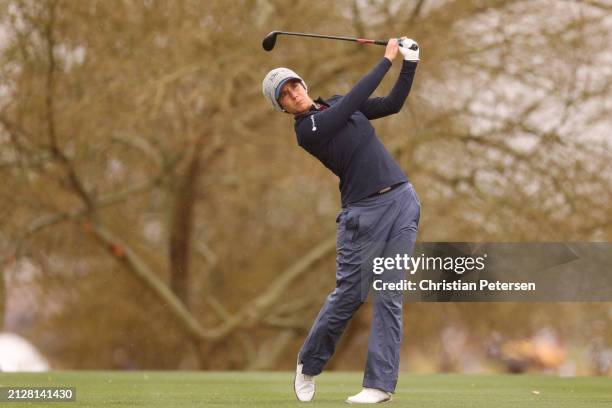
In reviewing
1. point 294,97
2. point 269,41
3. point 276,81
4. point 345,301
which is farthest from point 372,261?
point 269,41

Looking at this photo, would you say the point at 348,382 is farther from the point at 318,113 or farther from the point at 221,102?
the point at 221,102

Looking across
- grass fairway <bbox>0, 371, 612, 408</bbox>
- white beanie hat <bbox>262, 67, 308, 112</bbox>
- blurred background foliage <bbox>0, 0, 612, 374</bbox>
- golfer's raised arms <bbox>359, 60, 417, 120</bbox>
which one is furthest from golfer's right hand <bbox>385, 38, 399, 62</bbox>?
blurred background foliage <bbox>0, 0, 612, 374</bbox>

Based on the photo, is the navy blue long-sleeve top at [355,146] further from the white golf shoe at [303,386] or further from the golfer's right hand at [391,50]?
the white golf shoe at [303,386]

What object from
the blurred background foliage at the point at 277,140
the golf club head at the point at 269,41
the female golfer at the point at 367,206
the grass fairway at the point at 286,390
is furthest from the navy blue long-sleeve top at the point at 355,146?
the blurred background foliage at the point at 277,140

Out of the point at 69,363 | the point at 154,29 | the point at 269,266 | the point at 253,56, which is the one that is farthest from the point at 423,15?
the point at 69,363

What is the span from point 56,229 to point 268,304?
136 inches

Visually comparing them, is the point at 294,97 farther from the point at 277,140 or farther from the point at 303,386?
the point at 277,140

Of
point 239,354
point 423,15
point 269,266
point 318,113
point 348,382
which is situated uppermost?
point 423,15

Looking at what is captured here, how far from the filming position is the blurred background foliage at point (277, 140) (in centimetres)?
1540

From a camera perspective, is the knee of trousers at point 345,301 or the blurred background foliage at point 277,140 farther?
the blurred background foliage at point 277,140

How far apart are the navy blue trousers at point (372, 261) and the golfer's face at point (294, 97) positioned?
1.98ft

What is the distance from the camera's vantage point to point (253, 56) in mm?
15484

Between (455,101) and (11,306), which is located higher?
(455,101)

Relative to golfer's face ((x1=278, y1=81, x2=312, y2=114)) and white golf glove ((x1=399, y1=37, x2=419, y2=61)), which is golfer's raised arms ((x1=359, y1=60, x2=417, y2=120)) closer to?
white golf glove ((x1=399, y1=37, x2=419, y2=61))
